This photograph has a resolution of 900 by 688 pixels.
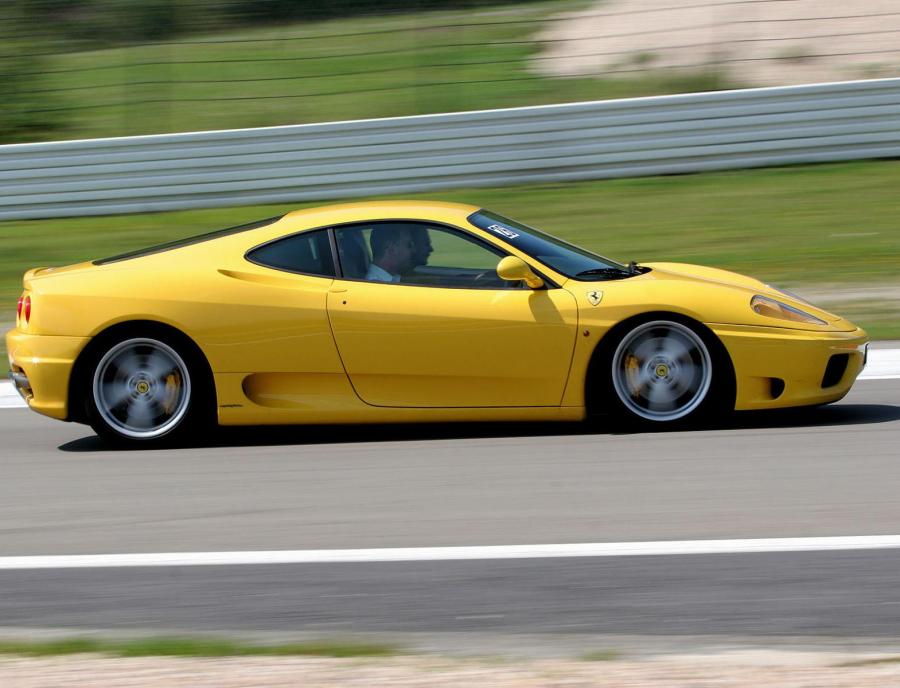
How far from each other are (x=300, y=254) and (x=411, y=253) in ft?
1.83

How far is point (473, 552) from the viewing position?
4555mm

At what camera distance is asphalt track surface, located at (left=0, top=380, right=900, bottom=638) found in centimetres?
399

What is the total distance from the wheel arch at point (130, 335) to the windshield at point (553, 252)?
1.51m

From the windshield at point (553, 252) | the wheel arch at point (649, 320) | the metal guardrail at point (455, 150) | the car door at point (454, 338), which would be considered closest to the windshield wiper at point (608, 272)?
the windshield at point (553, 252)

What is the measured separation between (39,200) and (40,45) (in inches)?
111

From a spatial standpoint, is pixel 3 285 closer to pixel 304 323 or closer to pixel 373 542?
pixel 304 323

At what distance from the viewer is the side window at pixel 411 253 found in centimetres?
630

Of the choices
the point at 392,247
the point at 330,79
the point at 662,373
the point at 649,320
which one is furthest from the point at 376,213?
the point at 330,79

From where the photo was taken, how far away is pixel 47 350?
640 cm

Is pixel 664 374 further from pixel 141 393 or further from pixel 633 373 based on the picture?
pixel 141 393

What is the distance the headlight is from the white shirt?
5.71 feet

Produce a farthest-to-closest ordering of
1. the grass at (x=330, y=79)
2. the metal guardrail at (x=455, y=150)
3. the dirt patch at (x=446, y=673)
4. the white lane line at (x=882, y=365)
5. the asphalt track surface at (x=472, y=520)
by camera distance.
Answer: the grass at (x=330, y=79)
the metal guardrail at (x=455, y=150)
the white lane line at (x=882, y=365)
the asphalt track surface at (x=472, y=520)
the dirt patch at (x=446, y=673)

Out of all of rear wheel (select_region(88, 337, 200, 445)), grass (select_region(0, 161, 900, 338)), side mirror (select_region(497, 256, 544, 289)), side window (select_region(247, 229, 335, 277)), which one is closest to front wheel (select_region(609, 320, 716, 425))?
side mirror (select_region(497, 256, 544, 289))

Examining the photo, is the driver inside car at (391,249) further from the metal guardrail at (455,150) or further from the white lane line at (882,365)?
the metal guardrail at (455,150)
